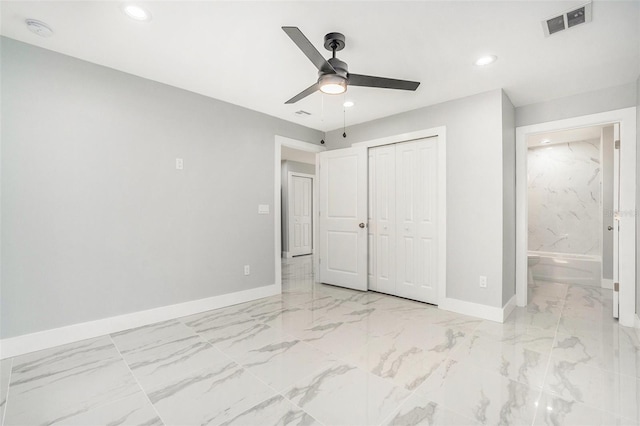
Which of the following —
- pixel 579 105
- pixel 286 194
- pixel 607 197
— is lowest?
pixel 607 197

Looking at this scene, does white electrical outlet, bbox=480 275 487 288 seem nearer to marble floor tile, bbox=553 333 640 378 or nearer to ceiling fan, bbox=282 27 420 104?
marble floor tile, bbox=553 333 640 378

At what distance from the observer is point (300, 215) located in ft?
25.5

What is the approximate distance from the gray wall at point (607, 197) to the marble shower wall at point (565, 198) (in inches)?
26.6

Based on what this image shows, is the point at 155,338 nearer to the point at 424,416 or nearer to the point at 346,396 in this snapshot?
the point at 346,396

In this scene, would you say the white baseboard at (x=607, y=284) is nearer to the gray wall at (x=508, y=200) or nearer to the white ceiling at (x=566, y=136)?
the gray wall at (x=508, y=200)

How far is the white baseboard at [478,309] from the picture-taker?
308 centimetres

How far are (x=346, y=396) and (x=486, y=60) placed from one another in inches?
114

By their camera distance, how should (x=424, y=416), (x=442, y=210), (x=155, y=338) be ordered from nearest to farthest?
(x=424, y=416) < (x=155, y=338) < (x=442, y=210)

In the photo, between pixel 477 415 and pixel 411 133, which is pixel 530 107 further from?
pixel 477 415

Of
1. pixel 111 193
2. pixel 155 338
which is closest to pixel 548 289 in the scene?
pixel 155 338

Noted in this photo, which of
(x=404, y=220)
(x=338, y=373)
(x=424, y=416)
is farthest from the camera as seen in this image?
(x=404, y=220)

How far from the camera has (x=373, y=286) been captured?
4250mm

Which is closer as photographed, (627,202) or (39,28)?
(39,28)

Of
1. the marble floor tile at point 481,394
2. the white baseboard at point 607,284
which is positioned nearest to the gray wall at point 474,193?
the marble floor tile at point 481,394
